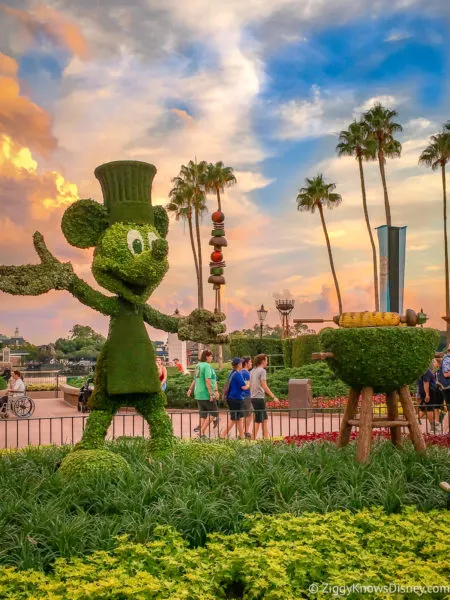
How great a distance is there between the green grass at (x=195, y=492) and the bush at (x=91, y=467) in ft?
0.51

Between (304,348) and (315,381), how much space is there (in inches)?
212

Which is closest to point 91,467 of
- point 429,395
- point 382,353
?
point 382,353

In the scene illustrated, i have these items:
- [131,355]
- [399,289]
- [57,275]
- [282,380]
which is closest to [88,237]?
[57,275]

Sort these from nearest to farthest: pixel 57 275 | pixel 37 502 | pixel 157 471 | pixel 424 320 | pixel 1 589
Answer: pixel 1 589, pixel 37 502, pixel 157 471, pixel 57 275, pixel 424 320

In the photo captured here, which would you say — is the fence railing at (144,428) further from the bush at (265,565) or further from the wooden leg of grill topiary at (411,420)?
the bush at (265,565)

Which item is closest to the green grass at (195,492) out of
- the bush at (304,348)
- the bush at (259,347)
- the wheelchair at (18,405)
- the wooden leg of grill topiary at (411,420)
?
the wooden leg of grill topiary at (411,420)

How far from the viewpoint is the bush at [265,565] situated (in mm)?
4527

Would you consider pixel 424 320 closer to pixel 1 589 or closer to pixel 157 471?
pixel 157 471

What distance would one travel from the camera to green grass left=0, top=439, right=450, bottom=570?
17.6 feet

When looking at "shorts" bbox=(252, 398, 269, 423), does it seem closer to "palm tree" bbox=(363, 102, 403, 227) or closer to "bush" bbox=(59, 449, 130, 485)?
"bush" bbox=(59, 449, 130, 485)

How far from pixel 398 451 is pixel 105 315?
3778 millimetres

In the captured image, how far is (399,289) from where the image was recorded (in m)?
8.76

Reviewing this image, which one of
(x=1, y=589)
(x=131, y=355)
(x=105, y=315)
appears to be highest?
(x=105, y=315)

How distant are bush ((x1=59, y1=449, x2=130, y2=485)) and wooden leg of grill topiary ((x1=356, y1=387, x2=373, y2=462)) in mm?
2606
